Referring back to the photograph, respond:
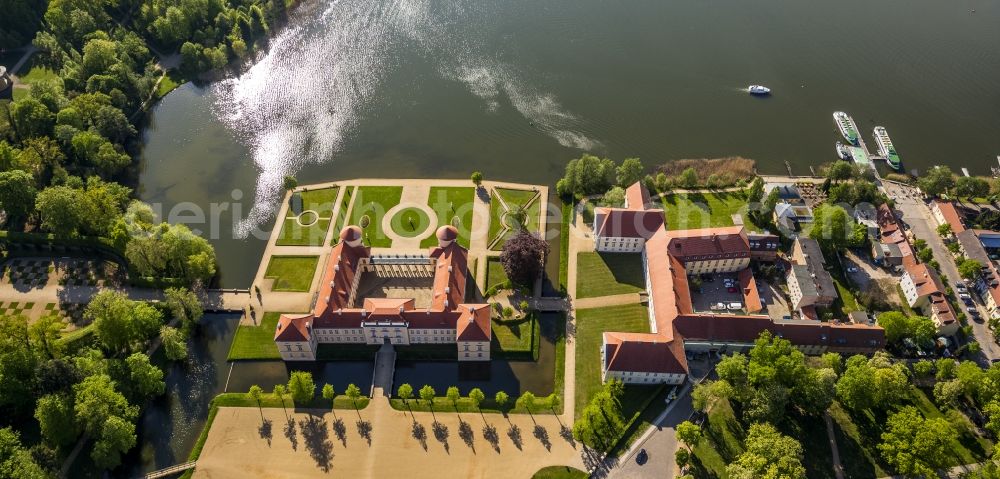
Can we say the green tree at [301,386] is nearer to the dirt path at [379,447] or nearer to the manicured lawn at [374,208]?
the dirt path at [379,447]

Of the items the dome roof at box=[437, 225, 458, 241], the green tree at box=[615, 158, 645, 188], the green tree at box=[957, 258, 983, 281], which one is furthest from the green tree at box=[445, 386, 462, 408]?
the green tree at box=[957, 258, 983, 281]

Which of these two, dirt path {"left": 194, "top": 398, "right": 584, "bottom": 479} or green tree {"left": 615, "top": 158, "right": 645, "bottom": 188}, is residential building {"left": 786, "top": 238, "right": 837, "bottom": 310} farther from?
dirt path {"left": 194, "top": 398, "right": 584, "bottom": 479}

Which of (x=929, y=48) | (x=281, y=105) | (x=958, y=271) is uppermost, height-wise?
(x=929, y=48)

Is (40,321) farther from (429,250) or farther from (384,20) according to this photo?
(384,20)

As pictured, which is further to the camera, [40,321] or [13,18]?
[13,18]

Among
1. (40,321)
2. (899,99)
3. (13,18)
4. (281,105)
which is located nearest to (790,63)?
(899,99)

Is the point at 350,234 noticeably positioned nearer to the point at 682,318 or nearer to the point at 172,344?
the point at 172,344
